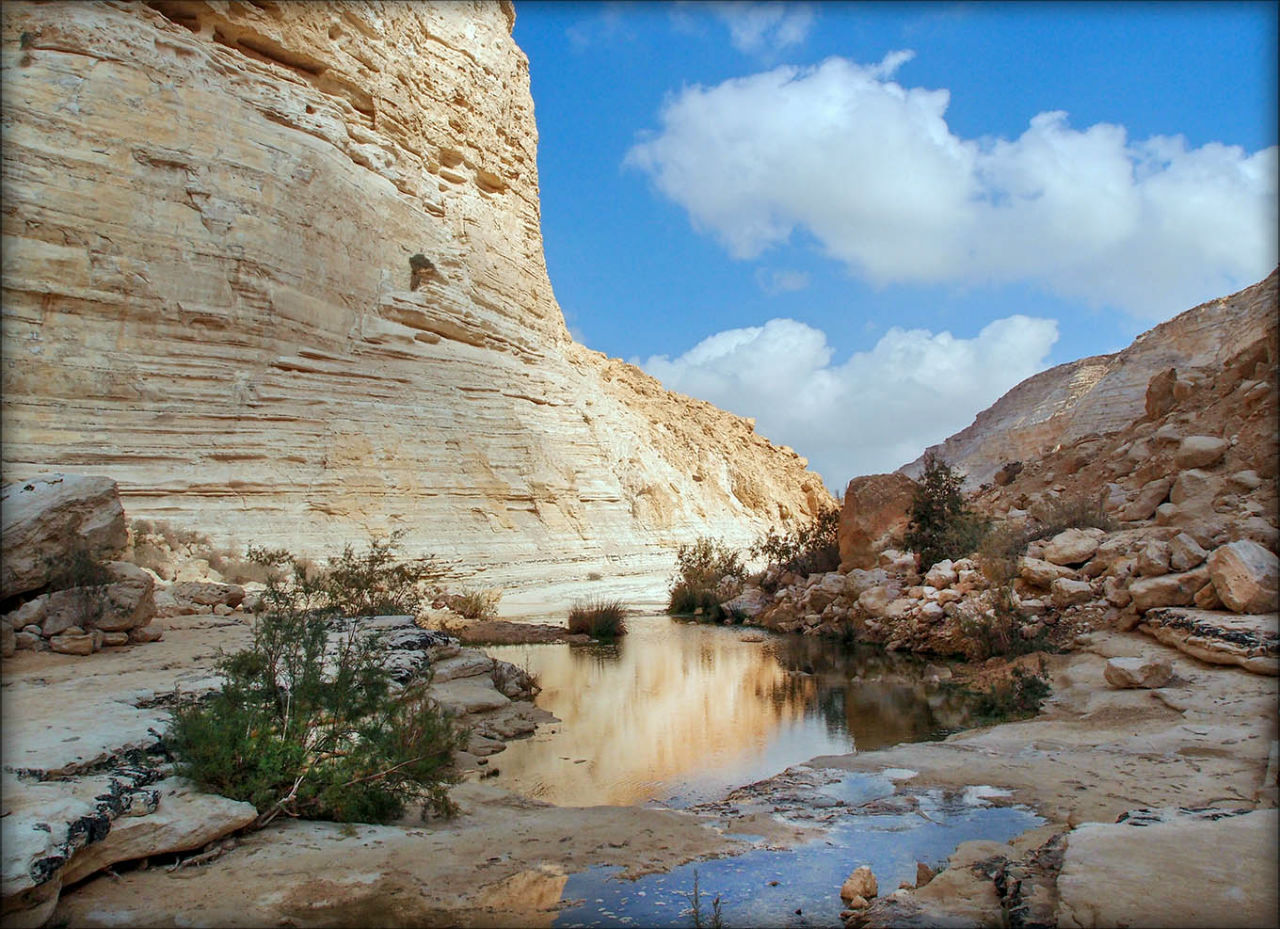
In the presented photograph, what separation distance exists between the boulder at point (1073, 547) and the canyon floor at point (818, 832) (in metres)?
3.55

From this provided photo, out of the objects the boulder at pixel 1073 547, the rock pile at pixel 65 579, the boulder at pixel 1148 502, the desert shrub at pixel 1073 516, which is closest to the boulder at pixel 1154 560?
the boulder at pixel 1073 547

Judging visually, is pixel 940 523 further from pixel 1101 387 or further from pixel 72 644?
pixel 1101 387

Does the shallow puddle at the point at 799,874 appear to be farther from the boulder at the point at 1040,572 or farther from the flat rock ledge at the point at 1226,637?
the boulder at the point at 1040,572

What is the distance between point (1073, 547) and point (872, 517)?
4634 millimetres

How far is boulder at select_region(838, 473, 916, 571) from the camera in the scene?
1384 centimetres

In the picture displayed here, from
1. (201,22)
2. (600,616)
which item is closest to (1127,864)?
(600,616)

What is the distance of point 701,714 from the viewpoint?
7.25 meters

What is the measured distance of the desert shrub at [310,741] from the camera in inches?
143

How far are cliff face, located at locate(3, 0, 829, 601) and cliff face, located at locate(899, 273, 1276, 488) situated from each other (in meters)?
15.0

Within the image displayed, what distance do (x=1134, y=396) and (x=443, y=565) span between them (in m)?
22.0

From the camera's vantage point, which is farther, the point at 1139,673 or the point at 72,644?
the point at 1139,673

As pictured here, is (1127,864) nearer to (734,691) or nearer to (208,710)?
(208,710)

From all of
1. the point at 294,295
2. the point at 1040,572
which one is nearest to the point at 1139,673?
the point at 1040,572

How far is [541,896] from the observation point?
3098 millimetres
